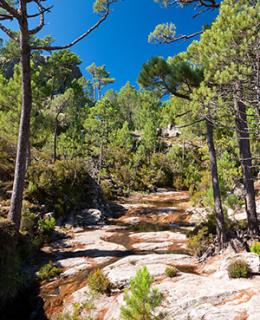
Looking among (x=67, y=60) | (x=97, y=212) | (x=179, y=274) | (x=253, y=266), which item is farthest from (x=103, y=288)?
(x=67, y=60)

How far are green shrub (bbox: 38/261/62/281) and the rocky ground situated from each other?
9.3 inches

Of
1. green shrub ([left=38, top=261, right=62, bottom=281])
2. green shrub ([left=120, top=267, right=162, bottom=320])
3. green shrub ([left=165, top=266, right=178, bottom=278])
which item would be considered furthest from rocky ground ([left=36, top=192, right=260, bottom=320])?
green shrub ([left=120, top=267, right=162, bottom=320])

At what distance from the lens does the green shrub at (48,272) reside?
8.93 metres

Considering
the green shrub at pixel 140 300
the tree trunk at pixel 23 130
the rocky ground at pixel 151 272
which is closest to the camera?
the green shrub at pixel 140 300

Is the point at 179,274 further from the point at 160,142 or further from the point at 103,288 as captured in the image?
the point at 160,142

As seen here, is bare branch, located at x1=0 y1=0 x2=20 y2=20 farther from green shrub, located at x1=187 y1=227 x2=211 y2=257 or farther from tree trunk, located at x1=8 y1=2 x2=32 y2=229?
green shrub, located at x1=187 y1=227 x2=211 y2=257

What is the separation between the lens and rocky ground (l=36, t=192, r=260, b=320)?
526 centimetres

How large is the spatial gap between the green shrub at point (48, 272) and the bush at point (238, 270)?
18.6 ft

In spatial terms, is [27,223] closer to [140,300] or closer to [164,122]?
[140,300]

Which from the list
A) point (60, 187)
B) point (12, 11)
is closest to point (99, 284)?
point (12, 11)

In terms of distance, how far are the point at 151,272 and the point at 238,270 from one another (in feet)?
7.72

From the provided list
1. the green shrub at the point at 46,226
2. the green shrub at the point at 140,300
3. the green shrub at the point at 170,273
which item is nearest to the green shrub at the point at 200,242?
the green shrub at the point at 170,273

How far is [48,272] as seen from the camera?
29.7 ft

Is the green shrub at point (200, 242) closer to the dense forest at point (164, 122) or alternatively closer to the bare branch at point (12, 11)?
the dense forest at point (164, 122)
